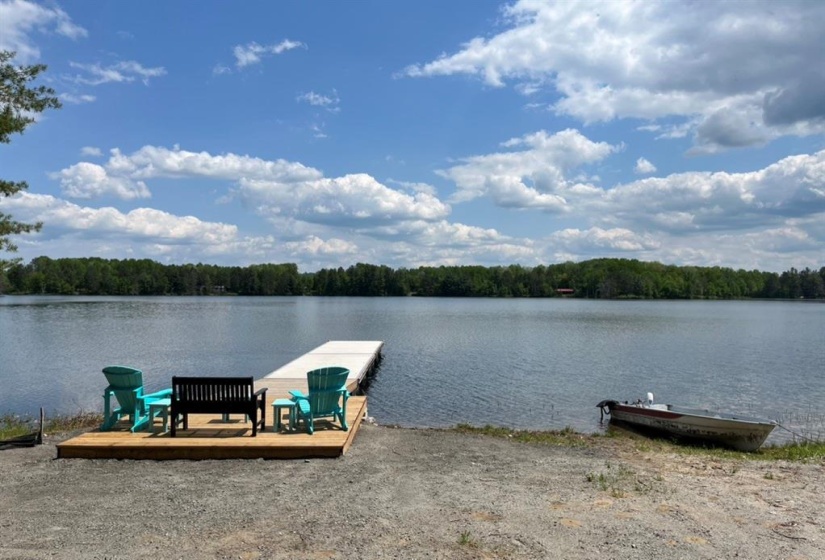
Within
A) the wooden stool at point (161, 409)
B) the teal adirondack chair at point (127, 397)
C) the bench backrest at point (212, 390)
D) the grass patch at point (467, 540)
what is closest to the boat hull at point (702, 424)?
the grass patch at point (467, 540)

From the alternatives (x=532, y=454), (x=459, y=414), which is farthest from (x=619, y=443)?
(x=459, y=414)

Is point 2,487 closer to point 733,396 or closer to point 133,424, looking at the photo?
point 133,424

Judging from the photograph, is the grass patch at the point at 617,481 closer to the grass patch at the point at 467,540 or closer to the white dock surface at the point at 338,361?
the grass patch at the point at 467,540

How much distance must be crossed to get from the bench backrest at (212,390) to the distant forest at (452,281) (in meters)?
136

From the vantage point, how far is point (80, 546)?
4.91m

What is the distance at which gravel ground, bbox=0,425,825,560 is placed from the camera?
4988mm

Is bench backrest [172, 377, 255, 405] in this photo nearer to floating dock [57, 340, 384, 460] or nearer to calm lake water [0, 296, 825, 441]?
floating dock [57, 340, 384, 460]

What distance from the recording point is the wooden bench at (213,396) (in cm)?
846

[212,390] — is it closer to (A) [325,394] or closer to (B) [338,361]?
(A) [325,394]

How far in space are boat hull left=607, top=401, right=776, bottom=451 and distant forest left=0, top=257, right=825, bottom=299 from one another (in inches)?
5036

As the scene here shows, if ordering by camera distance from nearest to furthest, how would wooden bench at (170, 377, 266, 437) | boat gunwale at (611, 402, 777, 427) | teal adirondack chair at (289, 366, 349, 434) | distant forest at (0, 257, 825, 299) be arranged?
wooden bench at (170, 377, 266, 437) → teal adirondack chair at (289, 366, 349, 434) → boat gunwale at (611, 402, 777, 427) → distant forest at (0, 257, 825, 299)

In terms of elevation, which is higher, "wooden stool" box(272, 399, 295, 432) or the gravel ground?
"wooden stool" box(272, 399, 295, 432)

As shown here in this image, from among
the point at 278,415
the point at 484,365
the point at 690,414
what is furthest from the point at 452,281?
the point at 278,415

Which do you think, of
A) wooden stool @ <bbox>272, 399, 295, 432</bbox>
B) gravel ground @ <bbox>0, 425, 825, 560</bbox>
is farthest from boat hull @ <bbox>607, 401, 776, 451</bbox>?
wooden stool @ <bbox>272, 399, 295, 432</bbox>
